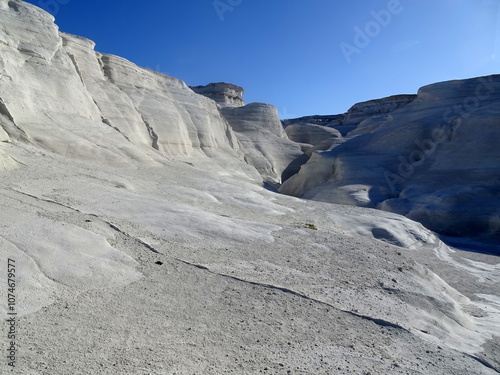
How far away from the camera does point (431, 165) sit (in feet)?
78.1

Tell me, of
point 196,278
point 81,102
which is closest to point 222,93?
point 81,102

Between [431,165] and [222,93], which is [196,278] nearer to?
[431,165]

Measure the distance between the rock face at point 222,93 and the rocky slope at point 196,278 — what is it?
3441 centimetres

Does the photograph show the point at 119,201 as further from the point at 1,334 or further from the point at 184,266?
the point at 1,334

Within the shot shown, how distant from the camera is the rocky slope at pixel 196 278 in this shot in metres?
3.57

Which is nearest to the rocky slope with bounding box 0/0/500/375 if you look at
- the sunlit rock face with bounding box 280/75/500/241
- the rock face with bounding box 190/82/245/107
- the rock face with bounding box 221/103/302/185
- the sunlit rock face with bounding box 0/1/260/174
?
the sunlit rock face with bounding box 0/1/260/174

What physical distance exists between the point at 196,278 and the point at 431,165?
2193 cm

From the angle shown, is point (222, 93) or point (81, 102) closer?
point (81, 102)

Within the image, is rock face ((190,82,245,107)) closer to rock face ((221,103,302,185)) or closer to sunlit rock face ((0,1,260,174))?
rock face ((221,103,302,185))

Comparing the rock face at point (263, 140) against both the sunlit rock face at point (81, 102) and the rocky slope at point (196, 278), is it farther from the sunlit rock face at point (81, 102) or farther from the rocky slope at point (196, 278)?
the rocky slope at point (196, 278)

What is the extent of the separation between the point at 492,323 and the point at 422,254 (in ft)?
17.3

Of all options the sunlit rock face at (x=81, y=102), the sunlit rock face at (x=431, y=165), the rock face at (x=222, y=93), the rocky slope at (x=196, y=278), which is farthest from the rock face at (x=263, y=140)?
the rocky slope at (x=196, y=278)

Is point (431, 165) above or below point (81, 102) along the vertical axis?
above

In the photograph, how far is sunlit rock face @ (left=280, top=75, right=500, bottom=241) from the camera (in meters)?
18.7
